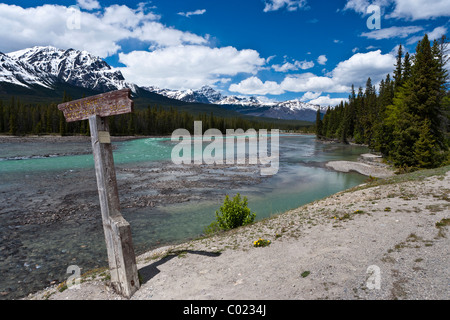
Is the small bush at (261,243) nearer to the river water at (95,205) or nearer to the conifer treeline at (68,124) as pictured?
the river water at (95,205)

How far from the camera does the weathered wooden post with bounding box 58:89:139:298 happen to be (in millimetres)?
6028

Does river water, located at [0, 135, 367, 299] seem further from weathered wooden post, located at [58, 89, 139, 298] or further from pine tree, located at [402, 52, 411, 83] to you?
pine tree, located at [402, 52, 411, 83]

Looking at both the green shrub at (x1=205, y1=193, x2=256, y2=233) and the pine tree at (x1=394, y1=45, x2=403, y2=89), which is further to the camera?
the pine tree at (x1=394, y1=45, x2=403, y2=89)

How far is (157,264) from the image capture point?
25.7 feet

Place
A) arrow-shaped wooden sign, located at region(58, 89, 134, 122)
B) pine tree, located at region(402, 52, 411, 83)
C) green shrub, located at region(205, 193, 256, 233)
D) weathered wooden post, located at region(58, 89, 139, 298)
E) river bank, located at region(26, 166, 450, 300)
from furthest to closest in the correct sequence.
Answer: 1. pine tree, located at region(402, 52, 411, 83)
2. green shrub, located at region(205, 193, 256, 233)
3. weathered wooden post, located at region(58, 89, 139, 298)
4. arrow-shaped wooden sign, located at region(58, 89, 134, 122)
5. river bank, located at region(26, 166, 450, 300)

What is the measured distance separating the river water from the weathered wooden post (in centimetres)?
459

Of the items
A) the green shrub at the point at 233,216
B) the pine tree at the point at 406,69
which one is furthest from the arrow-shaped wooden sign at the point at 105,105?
the pine tree at the point at 406,69

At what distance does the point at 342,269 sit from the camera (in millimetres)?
6148

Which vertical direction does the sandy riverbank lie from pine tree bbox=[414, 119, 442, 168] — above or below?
below

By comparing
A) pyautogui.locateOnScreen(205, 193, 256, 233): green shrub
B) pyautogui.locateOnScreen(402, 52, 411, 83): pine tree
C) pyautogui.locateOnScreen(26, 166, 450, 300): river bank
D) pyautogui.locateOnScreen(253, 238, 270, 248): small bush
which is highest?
pyautogui.locateOnScreen(402, 52, 411, 83): pine tree

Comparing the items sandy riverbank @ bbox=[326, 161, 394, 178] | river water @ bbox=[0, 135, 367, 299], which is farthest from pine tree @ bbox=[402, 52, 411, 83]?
river water @ bbox=[0, 135, 367, 299]

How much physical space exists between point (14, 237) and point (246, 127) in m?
176

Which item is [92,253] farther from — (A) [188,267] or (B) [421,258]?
(B) [421,258]

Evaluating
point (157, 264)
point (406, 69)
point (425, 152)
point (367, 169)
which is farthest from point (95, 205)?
point (406, 69)
